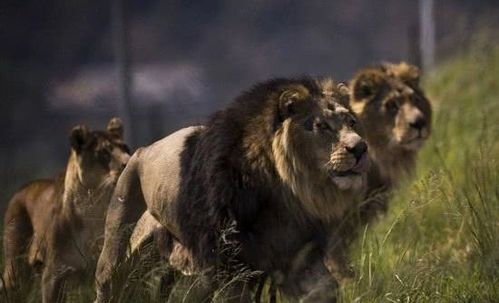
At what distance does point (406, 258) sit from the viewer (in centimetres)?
672

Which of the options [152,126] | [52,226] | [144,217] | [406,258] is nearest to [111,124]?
[52,226]

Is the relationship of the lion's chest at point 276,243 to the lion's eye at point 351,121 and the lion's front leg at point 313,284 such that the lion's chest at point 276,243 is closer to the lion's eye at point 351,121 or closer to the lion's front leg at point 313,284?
the lion's front leg at point 313,284

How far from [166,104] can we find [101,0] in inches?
41.7

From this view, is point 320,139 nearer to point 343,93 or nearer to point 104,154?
point 343,93

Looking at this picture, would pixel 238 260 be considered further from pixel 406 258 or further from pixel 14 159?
pixel 14 159

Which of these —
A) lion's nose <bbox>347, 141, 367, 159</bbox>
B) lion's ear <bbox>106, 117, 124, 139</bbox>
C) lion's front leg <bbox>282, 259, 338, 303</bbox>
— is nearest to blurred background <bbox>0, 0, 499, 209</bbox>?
lion's ear <bbox>106, 117, 124, 139</bbox>

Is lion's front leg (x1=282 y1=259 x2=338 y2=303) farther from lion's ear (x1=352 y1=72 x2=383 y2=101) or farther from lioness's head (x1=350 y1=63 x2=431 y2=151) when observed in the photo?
lion's ear (x1=352 y1=72 x2=383 y2=101)

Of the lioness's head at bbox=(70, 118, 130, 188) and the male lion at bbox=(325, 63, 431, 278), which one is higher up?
the lioness's head at bbox=(70, 118, 130, 188)

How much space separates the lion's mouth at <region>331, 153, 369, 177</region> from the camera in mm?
5684

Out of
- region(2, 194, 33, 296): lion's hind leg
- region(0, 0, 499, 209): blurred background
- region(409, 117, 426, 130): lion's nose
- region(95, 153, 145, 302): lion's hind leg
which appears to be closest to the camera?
region(95, 153, 145, 302): lion's hind leg

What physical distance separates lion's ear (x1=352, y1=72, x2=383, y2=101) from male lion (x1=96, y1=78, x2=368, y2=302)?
2434mm

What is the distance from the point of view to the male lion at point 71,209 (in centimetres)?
718

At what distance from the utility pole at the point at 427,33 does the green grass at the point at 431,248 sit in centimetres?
269

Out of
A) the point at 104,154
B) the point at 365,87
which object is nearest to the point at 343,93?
the point at 104,154
